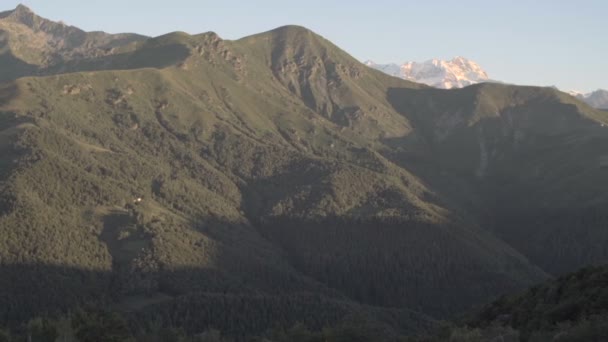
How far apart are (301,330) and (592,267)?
57.5 m

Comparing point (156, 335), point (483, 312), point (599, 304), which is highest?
point (599, 304)

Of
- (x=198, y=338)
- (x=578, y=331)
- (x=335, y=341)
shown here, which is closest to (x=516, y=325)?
(x=335, y=341)

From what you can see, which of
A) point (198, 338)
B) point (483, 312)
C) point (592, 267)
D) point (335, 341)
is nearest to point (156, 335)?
point (198, 338)

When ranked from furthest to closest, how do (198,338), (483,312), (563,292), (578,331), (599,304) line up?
(198,338) → (483,312) → (563,292) → (599,304) → (578,331)

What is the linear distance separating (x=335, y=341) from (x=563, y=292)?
4029 cm

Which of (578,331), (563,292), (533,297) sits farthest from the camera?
(533,297)

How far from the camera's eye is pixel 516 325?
122m

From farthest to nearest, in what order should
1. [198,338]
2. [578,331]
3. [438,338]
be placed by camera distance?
[198,338]
[438,338]
[578,331]

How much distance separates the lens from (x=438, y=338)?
117 m

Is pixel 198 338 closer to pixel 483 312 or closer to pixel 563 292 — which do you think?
pixel 483 312

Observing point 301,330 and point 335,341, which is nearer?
point 335,341

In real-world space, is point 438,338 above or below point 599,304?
below

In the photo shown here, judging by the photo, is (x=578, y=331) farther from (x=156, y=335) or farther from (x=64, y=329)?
(x=156, y=335)

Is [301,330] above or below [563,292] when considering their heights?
below
